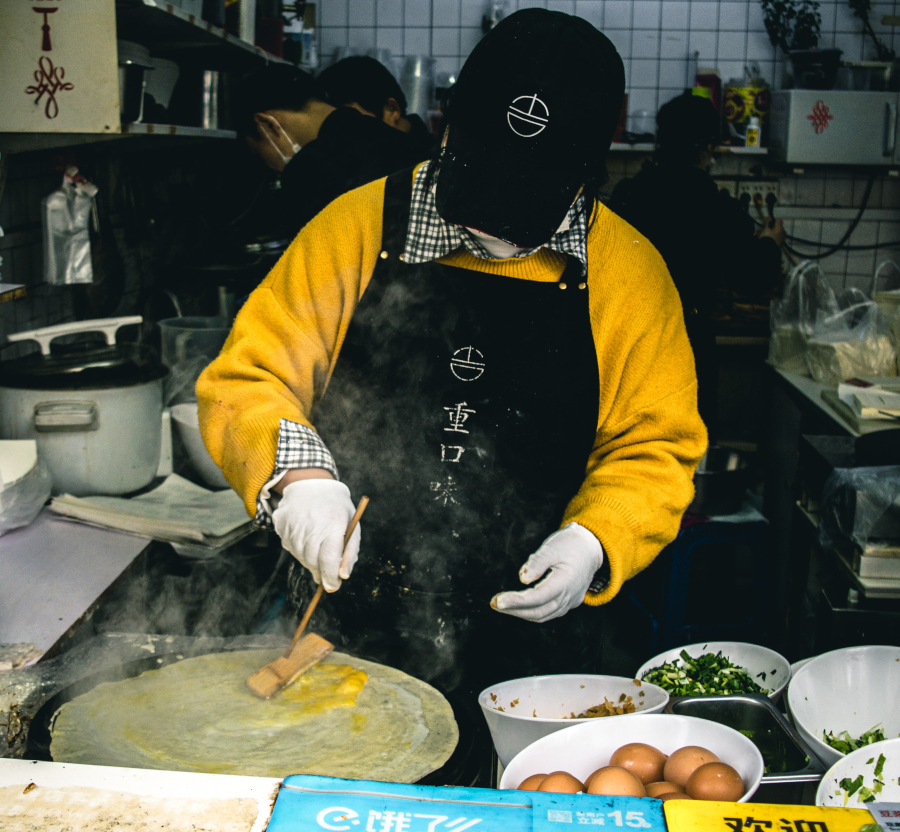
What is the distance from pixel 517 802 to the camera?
73 centimetres

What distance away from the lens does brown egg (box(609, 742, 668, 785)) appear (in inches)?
37.5

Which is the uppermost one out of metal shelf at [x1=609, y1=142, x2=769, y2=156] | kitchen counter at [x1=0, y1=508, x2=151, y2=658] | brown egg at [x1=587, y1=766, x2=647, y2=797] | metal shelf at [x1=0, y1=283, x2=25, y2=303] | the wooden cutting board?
metal shelf at [x1=609, y1=142, x2=769, y2=156]

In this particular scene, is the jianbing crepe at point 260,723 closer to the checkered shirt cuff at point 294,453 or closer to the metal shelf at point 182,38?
the checkered shirt cuff at point 294,453

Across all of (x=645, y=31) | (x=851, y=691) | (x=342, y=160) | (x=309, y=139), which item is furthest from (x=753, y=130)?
(x=851, y=691)

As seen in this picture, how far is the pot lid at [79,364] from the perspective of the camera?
212 cm

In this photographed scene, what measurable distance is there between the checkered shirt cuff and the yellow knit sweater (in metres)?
0.01

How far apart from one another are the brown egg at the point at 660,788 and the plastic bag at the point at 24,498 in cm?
150

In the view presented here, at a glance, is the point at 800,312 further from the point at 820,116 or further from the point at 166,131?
the point at 166,131

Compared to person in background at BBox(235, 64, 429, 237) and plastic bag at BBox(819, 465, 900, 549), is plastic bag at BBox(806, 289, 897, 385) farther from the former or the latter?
person in background at BBox(235, 64, 429, 237)

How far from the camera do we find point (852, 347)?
3.16 meters

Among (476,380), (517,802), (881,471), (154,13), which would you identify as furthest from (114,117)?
(881,471)

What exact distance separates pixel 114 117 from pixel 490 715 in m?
1.65

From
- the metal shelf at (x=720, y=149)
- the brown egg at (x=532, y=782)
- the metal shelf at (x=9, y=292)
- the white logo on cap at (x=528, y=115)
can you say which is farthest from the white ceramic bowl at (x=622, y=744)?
the metal shelf at (x=720, y=149)

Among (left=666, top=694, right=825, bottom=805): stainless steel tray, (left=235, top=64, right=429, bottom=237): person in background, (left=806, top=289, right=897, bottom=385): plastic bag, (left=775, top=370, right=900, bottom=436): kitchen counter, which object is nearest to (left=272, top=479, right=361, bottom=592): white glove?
(left=666, top=694, right=825, bottom=805): stainless steel tray
